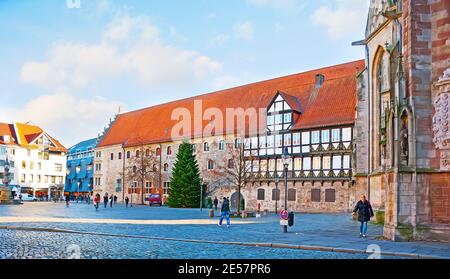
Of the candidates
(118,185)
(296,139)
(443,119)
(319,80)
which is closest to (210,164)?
(296,139)

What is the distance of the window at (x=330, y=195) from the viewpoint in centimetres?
4316

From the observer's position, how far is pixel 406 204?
58.0 feet

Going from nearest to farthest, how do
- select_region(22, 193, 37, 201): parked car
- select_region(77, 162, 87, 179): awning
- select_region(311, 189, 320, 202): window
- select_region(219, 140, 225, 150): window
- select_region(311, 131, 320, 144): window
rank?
select_region(311, 189, 320, 202): window < select_region(311, 131, 320, 144): window < select_region(219, 140, 225, 150): window < select_region(22, 193, 37, 201): parked car < select_region(77, 162, 87, 179): awning

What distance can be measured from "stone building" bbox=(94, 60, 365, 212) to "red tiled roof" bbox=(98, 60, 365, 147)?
0.39ft

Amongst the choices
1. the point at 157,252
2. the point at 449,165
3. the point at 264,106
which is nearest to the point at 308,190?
the point at 264,106

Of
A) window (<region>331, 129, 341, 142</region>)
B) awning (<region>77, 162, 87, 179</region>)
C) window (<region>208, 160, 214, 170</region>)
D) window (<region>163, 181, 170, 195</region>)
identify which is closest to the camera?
window (<region>331, 129, 341, 142</region>)

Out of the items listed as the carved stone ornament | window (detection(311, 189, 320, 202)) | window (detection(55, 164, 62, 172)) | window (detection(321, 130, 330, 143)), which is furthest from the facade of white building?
the carved stone ornament

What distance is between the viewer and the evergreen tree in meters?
54.2

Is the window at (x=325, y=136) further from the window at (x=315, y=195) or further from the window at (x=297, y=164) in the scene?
the window at (x=315, y=195)

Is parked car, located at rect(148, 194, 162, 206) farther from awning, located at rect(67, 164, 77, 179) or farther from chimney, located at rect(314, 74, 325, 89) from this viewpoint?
awning, located at rect(67, 164, 77, 179)

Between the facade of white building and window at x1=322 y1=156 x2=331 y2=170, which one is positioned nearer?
window at x1=322 y1=156 x2=331 y2=170

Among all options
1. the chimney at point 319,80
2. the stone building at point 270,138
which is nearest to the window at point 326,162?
the stone building at point 270,138
